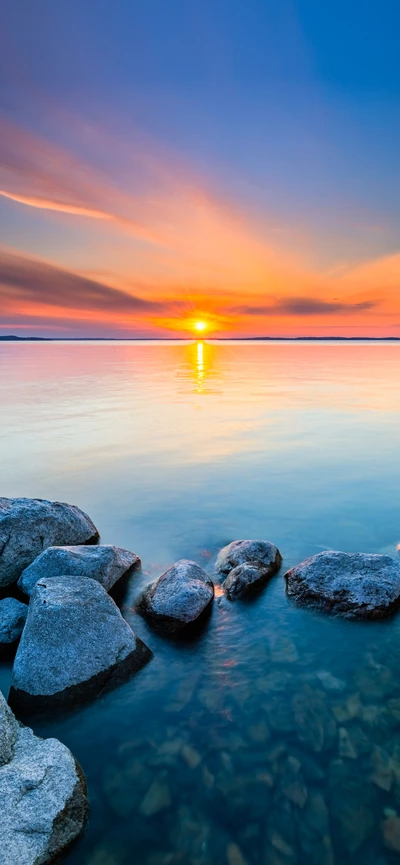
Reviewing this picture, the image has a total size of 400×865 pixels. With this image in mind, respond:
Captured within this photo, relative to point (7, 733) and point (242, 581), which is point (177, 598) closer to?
point (242, 581)

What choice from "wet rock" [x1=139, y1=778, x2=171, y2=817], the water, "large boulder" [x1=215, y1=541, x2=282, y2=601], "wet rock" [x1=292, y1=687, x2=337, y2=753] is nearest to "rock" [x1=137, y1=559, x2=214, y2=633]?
the water

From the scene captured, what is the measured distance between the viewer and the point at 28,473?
17.9 m

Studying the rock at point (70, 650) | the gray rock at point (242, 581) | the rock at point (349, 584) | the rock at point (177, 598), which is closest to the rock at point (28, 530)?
the rock at point (70, 650)

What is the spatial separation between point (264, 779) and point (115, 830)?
182cm

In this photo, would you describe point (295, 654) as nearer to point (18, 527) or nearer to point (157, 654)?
point (157, 654)

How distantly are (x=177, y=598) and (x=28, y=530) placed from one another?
3939 mm

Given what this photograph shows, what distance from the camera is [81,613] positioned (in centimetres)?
743

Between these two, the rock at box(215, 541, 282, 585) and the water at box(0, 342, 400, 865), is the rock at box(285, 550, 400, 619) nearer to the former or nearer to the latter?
the water at box(0, 342, 400, 865)

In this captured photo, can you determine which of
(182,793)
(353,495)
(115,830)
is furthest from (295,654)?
(353,495)

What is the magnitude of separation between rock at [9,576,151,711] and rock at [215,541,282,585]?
126 inches

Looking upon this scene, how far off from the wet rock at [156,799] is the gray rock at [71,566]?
4.03 metres

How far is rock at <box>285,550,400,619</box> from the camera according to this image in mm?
8867

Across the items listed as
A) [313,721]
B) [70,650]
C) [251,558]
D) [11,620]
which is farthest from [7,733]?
[251,558]

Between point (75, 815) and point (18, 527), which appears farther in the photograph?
point (18, 527)
